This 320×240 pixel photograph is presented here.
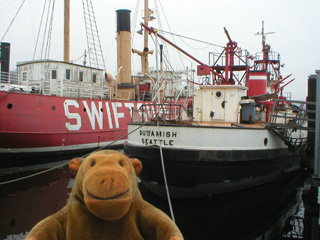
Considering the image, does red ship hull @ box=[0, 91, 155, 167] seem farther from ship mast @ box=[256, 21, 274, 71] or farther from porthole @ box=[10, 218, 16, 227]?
ship mast @ box=[256, 21, 274, 71]

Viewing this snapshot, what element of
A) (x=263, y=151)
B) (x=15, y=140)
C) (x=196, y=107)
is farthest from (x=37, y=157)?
(x=263, y=151)

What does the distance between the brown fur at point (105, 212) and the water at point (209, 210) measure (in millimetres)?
3630

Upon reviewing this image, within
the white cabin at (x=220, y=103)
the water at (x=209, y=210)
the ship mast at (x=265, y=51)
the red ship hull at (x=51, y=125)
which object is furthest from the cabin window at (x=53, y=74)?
the ship mast at (x=265, y=51)

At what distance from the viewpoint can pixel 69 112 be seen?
52.1 ft

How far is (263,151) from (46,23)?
14578 mm

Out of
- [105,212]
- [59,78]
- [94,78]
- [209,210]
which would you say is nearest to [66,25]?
[59,78]

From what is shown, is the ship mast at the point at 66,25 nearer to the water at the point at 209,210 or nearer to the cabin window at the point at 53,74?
the cabin window at the point at 53,74

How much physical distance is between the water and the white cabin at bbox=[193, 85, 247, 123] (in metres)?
2.76

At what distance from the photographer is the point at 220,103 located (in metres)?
10.8

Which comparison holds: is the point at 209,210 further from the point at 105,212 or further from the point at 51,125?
the point at 51,125

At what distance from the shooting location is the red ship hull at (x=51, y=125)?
44.8 feet

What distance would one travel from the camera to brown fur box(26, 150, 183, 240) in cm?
275

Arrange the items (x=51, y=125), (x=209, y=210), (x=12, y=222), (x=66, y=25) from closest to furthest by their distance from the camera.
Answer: (x=12, y=222)
(x=209, y=210)
(x=51, y=125)
(x=66, y=25)

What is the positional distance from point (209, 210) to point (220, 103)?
4.22 meters
